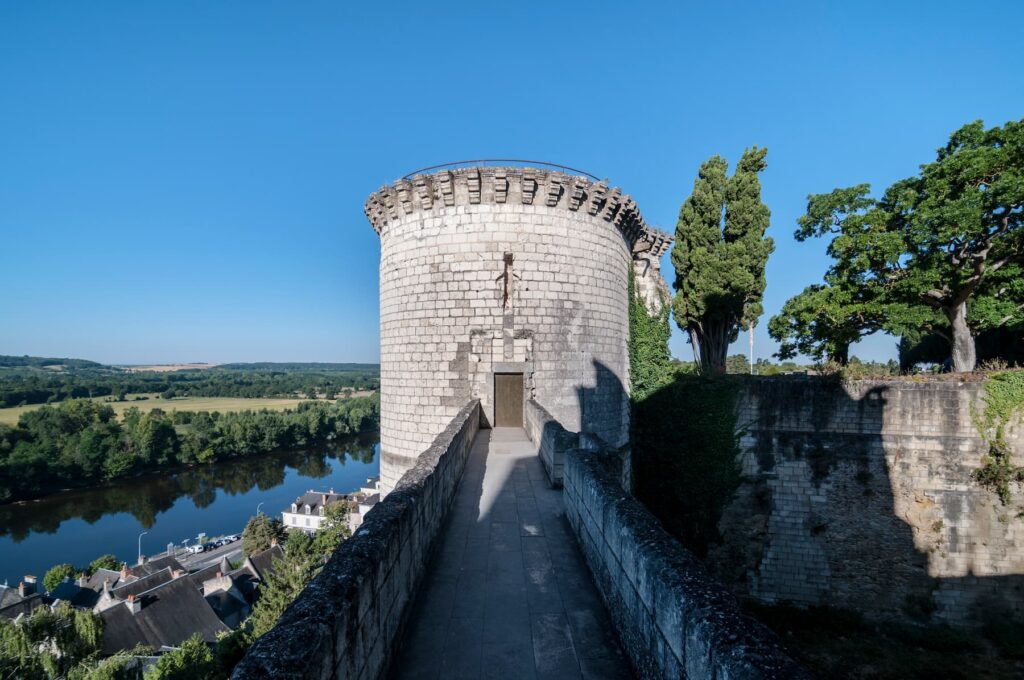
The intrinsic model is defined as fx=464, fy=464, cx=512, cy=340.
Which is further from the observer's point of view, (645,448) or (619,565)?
(645,448)

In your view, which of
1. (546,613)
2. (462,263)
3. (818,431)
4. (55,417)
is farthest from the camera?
(55,417)

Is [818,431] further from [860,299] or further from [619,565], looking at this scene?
[619,565]

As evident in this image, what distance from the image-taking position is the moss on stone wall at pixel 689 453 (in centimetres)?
1266

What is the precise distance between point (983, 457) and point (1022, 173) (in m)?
6.97

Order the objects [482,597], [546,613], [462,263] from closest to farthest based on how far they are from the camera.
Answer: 1. [546,613]
2. [482,597]
3. [462,263]

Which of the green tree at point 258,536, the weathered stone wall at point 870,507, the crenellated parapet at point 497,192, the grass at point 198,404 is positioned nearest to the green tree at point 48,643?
the green tree at point 258,536

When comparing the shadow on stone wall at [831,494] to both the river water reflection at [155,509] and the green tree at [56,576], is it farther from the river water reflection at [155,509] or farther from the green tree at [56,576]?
the river water reflection at [155,509]

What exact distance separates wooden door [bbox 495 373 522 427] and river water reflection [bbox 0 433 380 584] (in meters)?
45.9

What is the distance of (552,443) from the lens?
250 inches

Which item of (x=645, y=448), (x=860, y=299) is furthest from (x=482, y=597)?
(x=860, y=299)

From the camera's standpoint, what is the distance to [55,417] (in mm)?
63312

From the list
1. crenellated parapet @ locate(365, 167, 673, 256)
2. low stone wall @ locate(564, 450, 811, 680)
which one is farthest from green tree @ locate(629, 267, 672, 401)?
low stone wall @ locate(564, 450, 811, 680)

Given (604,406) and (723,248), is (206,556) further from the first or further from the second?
(723,248)

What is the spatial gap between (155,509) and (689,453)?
57.9 metres
